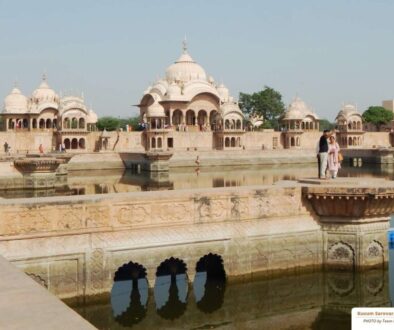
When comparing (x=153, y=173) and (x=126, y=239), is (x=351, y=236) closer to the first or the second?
(x=126, y=239)

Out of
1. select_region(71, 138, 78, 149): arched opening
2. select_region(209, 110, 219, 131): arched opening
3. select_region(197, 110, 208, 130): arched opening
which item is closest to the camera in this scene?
select_region(71, 138, 78, 149): arched opening

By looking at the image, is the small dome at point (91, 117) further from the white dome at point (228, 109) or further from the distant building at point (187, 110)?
the white dome at point (228, 109)

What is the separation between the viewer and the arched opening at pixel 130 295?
8.32 meters

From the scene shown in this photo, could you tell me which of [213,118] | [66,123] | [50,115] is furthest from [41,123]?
[213,118]

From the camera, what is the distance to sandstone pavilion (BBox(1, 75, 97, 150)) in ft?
121

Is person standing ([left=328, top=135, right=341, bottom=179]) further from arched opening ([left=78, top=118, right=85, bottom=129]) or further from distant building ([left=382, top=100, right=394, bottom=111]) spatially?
distant building ([left=382, top=100, right=394, bottom=111])

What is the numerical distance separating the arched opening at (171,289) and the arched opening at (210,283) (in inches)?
9.4

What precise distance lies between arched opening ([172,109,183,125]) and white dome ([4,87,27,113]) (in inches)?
450

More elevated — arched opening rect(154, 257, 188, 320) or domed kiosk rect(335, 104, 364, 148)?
domed kiosk rect(335, 104, 364, 148)

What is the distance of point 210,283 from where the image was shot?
384 inches

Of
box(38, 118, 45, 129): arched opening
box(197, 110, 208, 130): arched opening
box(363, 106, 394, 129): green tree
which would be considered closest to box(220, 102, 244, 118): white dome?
box(197, 110, 208, 130): arched opening

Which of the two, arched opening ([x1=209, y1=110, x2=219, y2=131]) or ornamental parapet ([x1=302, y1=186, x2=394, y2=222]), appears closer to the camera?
ornamental parapet ([x1=302, y1=186, x2=394, y2=222])

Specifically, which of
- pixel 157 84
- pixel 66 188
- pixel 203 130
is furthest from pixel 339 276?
pixel 157 84

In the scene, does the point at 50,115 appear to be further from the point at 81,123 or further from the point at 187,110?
the point at 187,110
